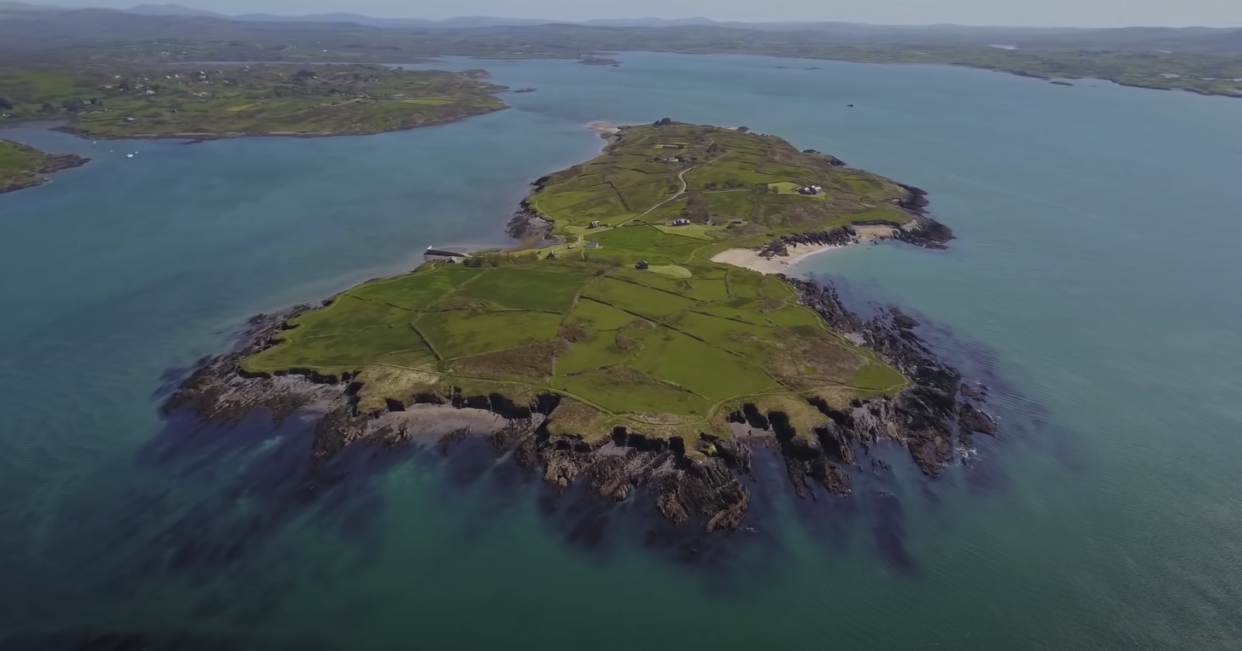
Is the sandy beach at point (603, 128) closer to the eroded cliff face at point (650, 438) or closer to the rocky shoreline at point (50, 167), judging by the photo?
the rocky shoreline at point (50, 167)

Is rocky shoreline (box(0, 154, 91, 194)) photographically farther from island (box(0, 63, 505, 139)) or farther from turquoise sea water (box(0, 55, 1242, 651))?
turquoise sea water (box(0, 55, 1242, 651))

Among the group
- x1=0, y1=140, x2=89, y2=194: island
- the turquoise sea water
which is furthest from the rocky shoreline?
the turquoise sea water

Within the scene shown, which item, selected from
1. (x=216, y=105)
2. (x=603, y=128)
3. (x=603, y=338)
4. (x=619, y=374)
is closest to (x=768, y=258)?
(x=603, y=338)

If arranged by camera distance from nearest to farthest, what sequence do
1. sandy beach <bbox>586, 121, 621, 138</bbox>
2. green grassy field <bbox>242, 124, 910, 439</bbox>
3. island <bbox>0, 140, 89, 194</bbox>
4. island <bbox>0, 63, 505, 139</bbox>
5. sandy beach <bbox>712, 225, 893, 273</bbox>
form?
green grassy field <bbox>242, 124, 910, 439</bbox> → sandy beach <bbox>712, 225, 893, 273</bbox> → island <bbox>0, 140, 89, 194</bbox> → island <bbox>0, 63, 505, 139</bbox> → sandy beach <bbox>586, 121, 621, 138</bbox>

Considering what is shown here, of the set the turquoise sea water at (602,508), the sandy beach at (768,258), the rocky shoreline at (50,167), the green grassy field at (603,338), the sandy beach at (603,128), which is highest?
the sandy beach at (603,128)

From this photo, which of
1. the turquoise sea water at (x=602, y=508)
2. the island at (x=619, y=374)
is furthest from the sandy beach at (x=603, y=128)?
the turquoise sea water at (x=602, y=508)

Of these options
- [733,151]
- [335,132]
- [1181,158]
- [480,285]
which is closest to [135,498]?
[480,285]
